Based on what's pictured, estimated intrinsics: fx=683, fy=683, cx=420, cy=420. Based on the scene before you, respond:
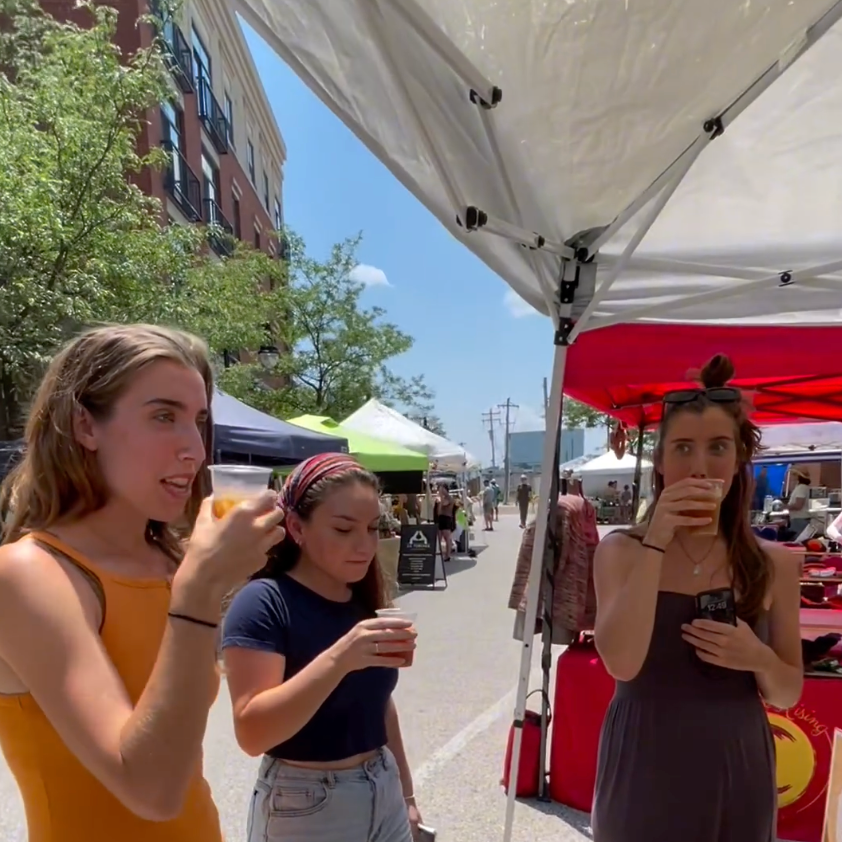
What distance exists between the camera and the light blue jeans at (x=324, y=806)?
4.96ft

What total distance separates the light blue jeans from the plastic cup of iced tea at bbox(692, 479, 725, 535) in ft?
3.19

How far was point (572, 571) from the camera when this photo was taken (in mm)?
4047

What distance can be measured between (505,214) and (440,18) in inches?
27.2

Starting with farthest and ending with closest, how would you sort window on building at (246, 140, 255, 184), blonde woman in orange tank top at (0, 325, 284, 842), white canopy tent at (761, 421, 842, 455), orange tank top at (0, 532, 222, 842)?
window on building at (246, 140, 255, 184), white canopy tent at (761, 421, 842, 455), orange tank top at (0, 532, 222, 842), blonde woman in orange tank top at (0, 325, 284, 842)

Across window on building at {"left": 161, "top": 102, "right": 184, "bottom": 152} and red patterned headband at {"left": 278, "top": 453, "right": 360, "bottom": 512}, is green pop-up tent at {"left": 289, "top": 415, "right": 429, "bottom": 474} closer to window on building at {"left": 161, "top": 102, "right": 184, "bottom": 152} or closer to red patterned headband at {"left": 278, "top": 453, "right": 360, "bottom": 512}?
red patterned headband at {"left": 278, "top": 453, "right": 360, "bottom": 512}

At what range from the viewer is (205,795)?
122 cm

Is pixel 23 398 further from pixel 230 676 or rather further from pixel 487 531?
pixel 487 531

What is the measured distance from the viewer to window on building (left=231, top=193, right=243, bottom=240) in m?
23.9

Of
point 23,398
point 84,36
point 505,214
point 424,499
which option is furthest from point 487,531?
point 505,214

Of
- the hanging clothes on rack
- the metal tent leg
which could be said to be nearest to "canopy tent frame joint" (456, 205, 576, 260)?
the metal tent leg

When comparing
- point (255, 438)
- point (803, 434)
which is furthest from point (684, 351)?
point (803, 434)

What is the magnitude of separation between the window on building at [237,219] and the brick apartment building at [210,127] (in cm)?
4

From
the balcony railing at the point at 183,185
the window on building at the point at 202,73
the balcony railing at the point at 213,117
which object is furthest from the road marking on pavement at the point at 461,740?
the window on building at the point at 202,73

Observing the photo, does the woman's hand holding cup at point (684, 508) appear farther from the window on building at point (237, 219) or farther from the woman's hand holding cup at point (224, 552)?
the window on building at point (237, 219)
